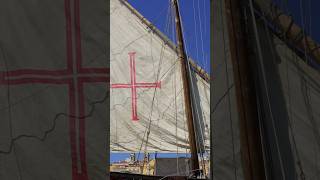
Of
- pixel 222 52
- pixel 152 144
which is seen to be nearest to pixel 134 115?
pixel 152 144

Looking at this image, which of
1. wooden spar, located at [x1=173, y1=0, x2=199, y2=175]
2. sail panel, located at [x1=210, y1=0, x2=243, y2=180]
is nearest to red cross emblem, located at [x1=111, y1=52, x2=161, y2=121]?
wooden spar, located at [x1=173, y1=0, x2=199, y2=175]

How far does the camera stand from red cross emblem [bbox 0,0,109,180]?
3.59 meters

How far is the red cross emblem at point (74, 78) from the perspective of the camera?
3.59 meters

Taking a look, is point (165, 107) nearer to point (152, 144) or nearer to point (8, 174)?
point (152, 144)

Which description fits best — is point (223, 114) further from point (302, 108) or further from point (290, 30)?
point (290, 30)

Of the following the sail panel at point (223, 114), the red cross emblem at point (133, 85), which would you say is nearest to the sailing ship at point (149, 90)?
the red cross emblem at point (133, 85)

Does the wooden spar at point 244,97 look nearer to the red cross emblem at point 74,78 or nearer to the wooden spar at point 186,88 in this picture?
A: the red cross emblem at point 74,78

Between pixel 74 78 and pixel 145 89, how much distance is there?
14.1 meters

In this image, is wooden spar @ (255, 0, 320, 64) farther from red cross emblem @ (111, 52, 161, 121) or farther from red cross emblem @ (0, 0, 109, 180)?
red cross emblem @ (111, 52, 161, 121)

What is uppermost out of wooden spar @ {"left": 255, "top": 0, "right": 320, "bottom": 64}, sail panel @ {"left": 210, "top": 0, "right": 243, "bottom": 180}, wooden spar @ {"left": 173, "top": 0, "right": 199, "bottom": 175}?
wooden spar @ {"left": 173, "top": 0, "right": 199, "bottom": 175}

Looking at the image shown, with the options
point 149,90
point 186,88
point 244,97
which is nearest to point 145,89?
point 149,90

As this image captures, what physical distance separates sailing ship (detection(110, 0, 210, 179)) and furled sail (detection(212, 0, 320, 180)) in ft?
37.3

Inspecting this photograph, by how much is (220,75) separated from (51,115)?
3.95 ft

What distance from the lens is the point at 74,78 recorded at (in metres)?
3.71
